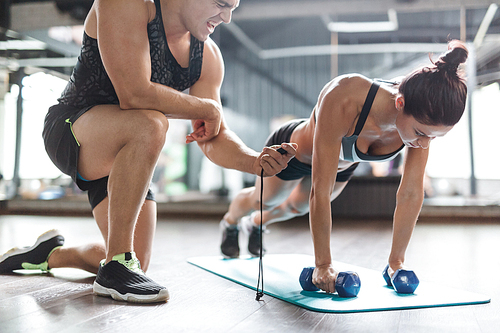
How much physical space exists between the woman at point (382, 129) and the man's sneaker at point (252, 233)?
634 mm

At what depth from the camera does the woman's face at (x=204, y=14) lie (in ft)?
4.53

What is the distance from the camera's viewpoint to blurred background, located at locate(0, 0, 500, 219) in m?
4.80

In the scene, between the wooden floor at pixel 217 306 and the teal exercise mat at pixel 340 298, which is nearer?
the wooden floor at pixel 217 306

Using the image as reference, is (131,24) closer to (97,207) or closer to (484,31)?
(97,207)

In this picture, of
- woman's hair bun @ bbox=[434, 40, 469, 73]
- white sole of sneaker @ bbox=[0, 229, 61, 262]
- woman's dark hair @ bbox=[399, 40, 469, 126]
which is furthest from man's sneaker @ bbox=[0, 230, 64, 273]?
woman's hair bun @ bbox=[434, 40, 469, 73]

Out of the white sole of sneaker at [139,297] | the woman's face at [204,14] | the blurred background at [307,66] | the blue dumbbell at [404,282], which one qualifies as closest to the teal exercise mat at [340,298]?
the blue dumbbell at [404,282]

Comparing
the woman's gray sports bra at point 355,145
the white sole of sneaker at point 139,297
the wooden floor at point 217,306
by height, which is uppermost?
the woman's gray sports bra at point 355,145

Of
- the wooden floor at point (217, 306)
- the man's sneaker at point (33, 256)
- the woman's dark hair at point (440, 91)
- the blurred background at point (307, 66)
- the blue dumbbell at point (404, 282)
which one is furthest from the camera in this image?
the blurred background at point (307, 66)

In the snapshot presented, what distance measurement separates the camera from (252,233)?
2.23 meters

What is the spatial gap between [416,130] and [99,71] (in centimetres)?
101

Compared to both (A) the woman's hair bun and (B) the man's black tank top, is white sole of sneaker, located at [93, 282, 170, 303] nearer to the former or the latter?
(B) the man's black tank top

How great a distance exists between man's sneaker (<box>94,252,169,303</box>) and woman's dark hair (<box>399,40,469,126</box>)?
89cm

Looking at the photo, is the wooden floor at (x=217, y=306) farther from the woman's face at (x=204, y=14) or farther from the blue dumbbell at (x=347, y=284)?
the woman's face at (x=204, y=14)

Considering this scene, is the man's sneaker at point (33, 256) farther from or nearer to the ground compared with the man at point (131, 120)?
nearer to the ground
